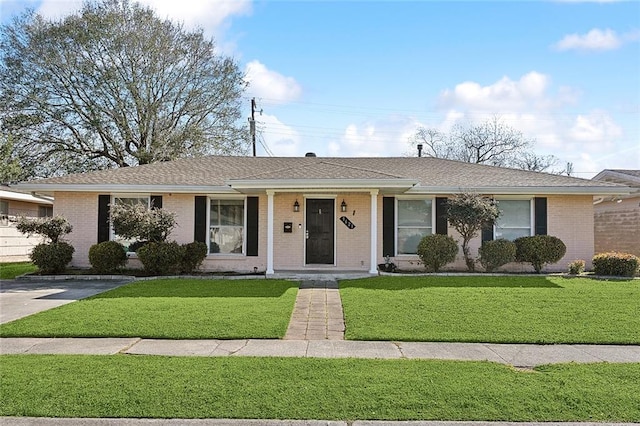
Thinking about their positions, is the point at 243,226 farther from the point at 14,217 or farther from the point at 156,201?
the point at 14,217

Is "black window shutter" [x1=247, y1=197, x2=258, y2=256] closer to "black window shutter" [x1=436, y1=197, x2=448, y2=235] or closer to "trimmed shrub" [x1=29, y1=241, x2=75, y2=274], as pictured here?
"trimmed shrub" [x1=29, y1=241, x2=75, y2=274]

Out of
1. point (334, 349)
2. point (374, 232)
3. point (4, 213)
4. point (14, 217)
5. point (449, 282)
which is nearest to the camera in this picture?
point (334, 349)

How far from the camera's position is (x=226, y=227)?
13414mm

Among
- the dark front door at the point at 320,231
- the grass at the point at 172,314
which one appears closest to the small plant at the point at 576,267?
the dark front door at the point at 320,231

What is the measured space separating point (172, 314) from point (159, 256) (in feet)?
16.0

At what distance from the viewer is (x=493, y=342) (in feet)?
19.9

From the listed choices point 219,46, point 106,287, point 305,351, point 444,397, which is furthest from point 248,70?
point 444,397

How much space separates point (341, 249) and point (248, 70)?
1719cm

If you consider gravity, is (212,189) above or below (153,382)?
above

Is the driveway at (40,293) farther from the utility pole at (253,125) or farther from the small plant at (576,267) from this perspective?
the utility pole at (253,125)

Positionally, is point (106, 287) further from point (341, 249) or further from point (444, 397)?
point (444, 397)

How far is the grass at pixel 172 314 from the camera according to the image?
639cm

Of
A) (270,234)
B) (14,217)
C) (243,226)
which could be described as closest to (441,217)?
(270,234)

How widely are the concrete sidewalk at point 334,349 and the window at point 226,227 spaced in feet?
23.9
